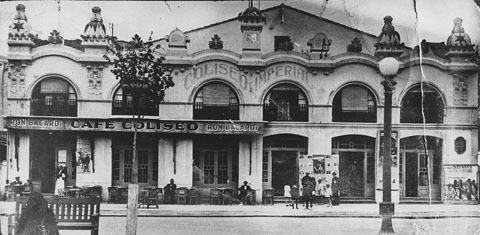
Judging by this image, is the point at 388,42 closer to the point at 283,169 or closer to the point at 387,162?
the point at 387,162

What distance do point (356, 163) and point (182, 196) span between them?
3.69 metres

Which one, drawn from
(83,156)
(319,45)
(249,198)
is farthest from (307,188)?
(83,156)

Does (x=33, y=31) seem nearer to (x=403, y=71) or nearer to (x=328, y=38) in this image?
(x=328, y=38)

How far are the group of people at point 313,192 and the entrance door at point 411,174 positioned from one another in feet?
4.58

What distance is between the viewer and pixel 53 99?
33.9ft

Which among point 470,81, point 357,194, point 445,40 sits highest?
point 445,40

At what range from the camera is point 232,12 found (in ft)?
30.5

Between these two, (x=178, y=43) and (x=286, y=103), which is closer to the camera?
(x=178, y=43)

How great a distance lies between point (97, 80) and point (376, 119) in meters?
5.67

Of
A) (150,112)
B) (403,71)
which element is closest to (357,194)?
(403,71)

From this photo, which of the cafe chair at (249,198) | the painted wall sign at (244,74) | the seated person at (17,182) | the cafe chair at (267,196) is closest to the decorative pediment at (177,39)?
the painted wall sign at (244,74)

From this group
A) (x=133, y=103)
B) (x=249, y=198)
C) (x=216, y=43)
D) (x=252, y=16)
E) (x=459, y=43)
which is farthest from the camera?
(x=216, y=43)

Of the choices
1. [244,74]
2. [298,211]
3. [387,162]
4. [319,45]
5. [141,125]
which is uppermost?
[319,45]

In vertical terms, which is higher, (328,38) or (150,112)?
(328,38)
